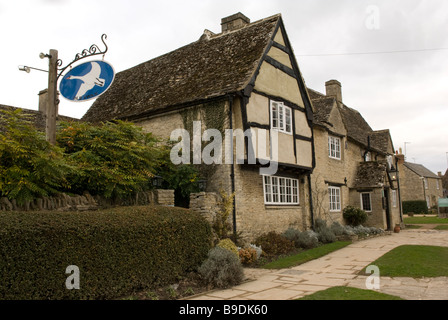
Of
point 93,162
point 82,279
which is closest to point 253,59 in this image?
point 93,162

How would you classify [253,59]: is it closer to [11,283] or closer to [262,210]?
[262,210]

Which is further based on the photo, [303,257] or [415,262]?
[303,257]

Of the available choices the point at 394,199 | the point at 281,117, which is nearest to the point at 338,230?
the point at 281,117

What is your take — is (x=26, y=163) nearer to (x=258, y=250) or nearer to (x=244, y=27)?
(x=258, y=250)

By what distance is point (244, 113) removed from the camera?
488 inches

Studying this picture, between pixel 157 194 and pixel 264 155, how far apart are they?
14.6 feet

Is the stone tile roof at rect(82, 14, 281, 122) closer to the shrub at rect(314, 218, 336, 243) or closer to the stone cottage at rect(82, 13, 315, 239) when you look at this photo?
the stone cottage at rect(82, 13, 315, 239)

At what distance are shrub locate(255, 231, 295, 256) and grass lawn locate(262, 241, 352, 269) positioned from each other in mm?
535

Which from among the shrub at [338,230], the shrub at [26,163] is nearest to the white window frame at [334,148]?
the shrub at [338,230]

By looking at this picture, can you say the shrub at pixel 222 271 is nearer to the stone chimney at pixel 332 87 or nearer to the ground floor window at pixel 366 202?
the ground floor window at pixel 366 202

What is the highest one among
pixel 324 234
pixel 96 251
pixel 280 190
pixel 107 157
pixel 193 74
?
pixel 193 74

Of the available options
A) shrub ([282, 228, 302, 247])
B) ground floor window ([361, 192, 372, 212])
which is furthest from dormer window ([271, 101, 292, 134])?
ground floor window ([361, 192, 372, 212])

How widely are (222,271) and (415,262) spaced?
5.80 metres
